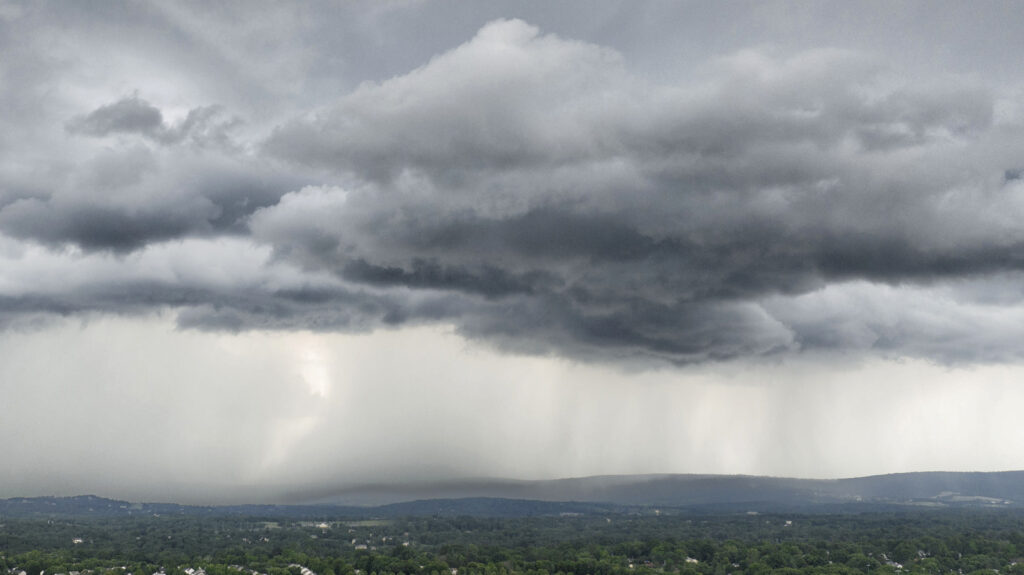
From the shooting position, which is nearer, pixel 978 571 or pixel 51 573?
pixel 978 571

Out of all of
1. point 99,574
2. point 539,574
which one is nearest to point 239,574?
point 99,574

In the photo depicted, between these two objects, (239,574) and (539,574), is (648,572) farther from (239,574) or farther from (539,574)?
(239,574)

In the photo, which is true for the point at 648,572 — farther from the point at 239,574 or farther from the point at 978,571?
the point at 239,574

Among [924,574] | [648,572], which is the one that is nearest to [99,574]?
[648,572]

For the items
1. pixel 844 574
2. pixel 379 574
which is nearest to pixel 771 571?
pixel 844 574

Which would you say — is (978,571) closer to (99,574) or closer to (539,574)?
(539,574)

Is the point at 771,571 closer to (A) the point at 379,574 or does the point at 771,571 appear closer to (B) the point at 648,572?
(B) the point at 648,572
